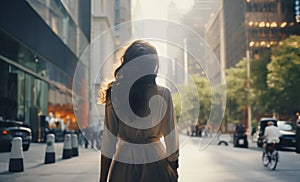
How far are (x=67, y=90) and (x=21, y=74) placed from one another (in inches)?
552

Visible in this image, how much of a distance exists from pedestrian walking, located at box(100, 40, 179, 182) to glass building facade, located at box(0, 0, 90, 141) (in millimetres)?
17209

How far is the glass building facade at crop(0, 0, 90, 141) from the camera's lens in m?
23.9

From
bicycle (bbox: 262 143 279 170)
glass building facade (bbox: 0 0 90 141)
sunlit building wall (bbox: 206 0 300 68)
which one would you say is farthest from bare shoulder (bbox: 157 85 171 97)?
sunlit building wall (bbox: 206 0 300 68)

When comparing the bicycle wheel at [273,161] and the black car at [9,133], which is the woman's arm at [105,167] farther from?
the black car at [9,133]

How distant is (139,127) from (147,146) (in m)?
0.14

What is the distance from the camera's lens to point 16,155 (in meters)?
11.6

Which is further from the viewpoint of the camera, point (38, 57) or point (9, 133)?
point (38, 57)

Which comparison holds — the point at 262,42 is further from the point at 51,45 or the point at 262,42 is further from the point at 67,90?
the point at 51,45

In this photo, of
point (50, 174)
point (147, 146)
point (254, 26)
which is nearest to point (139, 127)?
point (147, 146)

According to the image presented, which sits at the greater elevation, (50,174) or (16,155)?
(16,155)

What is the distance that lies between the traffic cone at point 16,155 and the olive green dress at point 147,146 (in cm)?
908

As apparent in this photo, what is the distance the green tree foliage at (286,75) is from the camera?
35656 millimetres

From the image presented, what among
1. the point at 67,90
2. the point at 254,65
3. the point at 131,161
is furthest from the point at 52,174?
the point at 254,65

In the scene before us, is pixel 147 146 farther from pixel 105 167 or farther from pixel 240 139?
pixel 240 139
